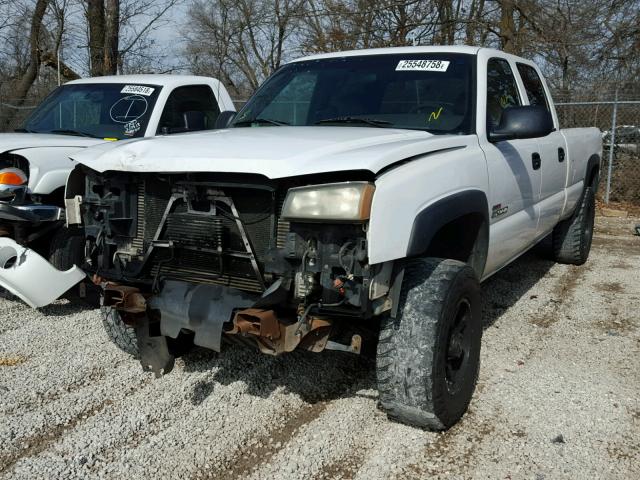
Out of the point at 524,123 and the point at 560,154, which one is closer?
the point at 524,123

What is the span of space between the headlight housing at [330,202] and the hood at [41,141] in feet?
10.2

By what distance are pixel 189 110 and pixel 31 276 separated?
8.55 ft

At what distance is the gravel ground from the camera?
9.57 feet

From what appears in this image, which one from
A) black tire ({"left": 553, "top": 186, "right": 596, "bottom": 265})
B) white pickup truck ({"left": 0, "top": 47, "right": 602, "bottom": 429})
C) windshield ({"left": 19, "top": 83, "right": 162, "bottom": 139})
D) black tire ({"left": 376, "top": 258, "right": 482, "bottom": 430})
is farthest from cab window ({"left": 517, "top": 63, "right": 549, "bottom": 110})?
windshield ({"left": 19, "top": 83, "right": 162, "bottom": 139})

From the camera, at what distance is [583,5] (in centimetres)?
1730

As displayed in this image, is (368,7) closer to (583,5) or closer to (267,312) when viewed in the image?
(583,5)

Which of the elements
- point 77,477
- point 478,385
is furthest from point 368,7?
point 77,477

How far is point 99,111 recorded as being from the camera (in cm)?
619

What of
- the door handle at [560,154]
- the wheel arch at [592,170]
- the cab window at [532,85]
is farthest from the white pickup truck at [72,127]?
the wheel arch at [592,170]

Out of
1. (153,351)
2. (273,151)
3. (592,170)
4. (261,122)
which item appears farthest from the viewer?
(592,170)

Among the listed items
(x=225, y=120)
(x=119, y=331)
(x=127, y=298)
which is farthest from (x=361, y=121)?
(x=119, y=331)

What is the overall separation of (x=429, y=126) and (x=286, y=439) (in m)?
1.94

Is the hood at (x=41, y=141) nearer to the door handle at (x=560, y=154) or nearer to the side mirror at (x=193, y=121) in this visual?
the side mirror at (x=193, y=121)

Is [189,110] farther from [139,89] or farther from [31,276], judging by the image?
[31,276]
